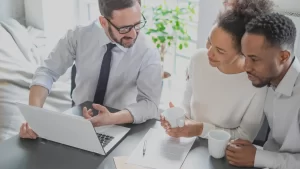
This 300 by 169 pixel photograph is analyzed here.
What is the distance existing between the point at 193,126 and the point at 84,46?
71 centimetres

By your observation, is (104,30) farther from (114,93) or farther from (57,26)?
(57,26)

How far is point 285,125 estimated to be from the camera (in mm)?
1382

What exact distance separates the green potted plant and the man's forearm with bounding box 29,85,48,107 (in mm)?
997

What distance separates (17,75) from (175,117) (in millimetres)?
1485

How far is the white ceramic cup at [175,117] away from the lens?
4.47 feet

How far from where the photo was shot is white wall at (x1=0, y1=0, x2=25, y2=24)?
287 centimetres

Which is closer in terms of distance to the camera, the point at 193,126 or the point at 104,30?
the point at 193,126

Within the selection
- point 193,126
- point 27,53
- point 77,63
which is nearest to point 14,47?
point 27,53

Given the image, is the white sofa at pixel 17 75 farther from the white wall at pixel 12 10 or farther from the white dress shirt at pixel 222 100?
the white dress shirt at pixel 222 100

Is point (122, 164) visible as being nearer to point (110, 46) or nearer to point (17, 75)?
point (110, 46)

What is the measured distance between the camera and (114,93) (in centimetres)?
178

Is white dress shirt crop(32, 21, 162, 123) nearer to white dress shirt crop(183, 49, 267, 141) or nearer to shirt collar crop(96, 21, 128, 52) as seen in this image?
shirt collar crop(96, 21, 128, 52)

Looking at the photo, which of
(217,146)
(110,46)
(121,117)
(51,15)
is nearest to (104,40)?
(110,46)

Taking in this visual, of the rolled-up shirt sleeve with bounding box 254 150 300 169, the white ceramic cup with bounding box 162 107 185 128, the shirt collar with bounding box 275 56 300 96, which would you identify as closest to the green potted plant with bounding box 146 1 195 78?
the white ceramic cup with bounding box 162 107 185 128
